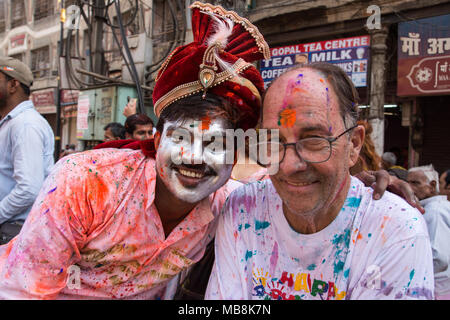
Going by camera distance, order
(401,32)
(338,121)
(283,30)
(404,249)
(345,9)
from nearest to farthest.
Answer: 1. (404,249)
2. (338,121)
3. (401,32)
4. (345,9)
5. (283,30)

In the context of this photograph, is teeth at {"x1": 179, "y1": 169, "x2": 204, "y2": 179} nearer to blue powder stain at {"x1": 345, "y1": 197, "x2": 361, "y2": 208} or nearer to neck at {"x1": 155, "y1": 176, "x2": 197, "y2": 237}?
neck at {"x1": 155, "y1": 176, "x2": 197, "y2": 237}

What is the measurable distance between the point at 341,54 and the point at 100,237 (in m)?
6.81

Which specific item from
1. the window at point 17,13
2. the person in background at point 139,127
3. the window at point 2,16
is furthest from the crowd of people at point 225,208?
the window at point 2,16

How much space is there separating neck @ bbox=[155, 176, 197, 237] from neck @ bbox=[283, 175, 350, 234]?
54cm

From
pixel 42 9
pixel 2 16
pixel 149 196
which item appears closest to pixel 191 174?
pixel 149 196

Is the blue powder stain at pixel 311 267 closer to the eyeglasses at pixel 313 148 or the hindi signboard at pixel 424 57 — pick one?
the eyeglasses at pixel 313 148

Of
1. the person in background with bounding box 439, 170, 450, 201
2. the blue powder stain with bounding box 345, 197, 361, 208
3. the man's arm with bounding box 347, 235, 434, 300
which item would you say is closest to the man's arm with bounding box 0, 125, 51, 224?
the blue powder stain with bounding box 345, 197, 361, 208

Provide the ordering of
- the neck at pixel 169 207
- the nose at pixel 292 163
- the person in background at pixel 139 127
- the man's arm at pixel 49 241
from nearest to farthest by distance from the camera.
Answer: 1. the nose at pixel 292 163
2. the man's arm at pixel 49 241
3. the neck at pixel 169 207
4. the person in background at pixel 139 127

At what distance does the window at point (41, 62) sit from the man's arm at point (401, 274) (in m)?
17.4

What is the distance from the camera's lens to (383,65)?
6.88 meters

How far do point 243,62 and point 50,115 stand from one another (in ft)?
55.0

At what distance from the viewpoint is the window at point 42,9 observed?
15.6 m

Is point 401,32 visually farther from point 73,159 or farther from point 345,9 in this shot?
point 73,159

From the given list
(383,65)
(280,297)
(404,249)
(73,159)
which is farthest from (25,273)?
(383,65)
